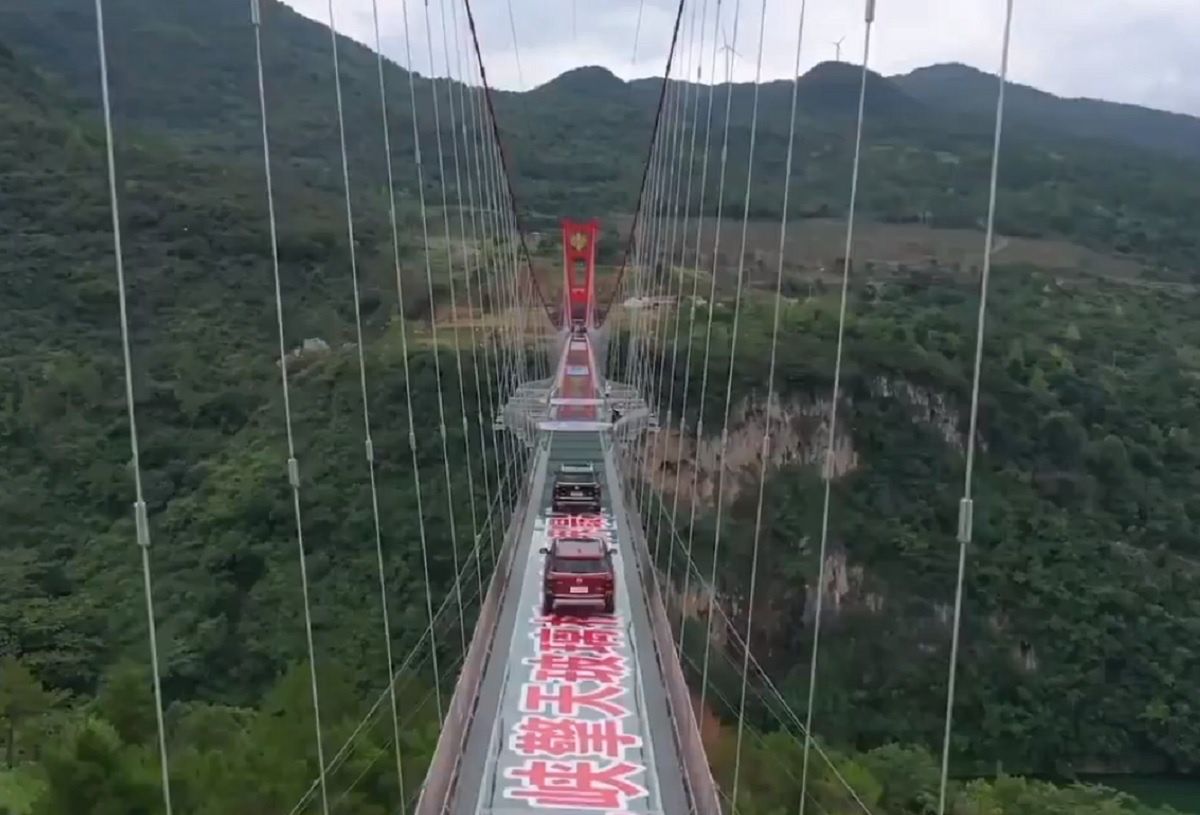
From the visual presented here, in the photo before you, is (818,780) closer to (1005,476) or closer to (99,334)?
(1005,476)

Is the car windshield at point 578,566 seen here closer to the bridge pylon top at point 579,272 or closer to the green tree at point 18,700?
the green tree at point 18,700

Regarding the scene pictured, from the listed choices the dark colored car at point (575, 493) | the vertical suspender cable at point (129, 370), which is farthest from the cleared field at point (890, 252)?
the vertical suspender cable at point (129, 370)

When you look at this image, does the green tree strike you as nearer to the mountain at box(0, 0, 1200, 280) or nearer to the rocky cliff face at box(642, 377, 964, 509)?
the mountain at box(0, 0, 1200, 280)

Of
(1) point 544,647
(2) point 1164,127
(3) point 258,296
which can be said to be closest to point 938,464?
(3) point 258,296

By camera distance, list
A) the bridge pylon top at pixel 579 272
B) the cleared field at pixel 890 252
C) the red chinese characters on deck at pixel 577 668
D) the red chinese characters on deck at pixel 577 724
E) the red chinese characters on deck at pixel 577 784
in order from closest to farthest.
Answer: the red chinese characters on deck at pixel 577 784
the red chinese characters on deck at pixel 577 724
the red chinese characters on deck at pixel 577 668
the bridge pylon top at pixel 579 272
the cleared field at pixel 890 252

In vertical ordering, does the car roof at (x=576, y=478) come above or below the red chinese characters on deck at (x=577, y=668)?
below

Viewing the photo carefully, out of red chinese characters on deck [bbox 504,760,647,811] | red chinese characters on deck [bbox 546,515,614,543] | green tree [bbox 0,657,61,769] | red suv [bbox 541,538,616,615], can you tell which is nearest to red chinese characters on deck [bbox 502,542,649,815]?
red chinese characters on deck [bbox 504,760,647,811]

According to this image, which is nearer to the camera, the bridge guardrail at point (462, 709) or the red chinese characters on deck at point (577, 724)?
the bridge guardrail at point (462, 709)

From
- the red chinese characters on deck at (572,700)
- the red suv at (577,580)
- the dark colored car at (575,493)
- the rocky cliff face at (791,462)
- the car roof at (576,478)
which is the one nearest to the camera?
the red chinese characters on deck at (572,700)
